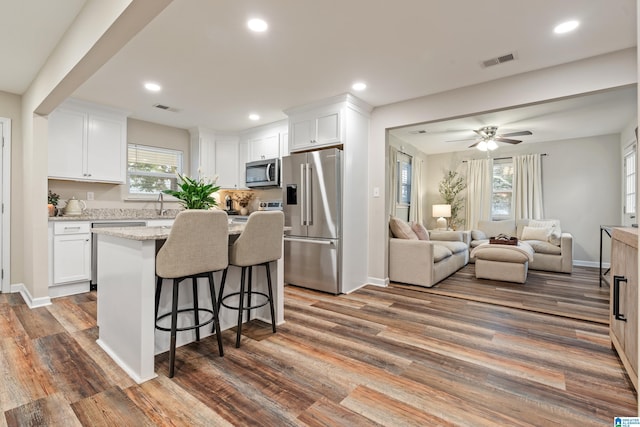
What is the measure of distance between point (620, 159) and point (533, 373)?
5732 millimetres

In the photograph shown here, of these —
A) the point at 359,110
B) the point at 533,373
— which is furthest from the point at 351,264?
the point at 533,373

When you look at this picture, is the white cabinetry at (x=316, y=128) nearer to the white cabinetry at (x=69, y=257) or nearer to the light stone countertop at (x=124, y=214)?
the light stone countertop at (x=124, y=214)

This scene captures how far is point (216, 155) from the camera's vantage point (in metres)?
→ 5.57

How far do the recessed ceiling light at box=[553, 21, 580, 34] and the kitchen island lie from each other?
2.84 meters

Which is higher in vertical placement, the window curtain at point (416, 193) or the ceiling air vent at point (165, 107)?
the ceiling air vent at point (165, 107)

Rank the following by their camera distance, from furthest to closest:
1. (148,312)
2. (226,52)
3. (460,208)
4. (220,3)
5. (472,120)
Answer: (460,208)
(472,120)
(226,52)
(220,3)
(148,312)

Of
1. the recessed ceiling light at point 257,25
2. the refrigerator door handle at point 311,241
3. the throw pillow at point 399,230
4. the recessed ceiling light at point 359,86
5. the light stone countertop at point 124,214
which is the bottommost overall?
the refrigerator door handle at point 311,241

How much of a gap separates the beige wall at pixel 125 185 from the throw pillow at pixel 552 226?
21.1 feet

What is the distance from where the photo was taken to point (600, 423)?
5.08 ft

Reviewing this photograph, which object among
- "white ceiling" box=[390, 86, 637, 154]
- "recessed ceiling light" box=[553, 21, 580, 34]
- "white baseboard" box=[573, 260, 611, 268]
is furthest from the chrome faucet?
"white baseboard" box=[573, 260, 611, 268]

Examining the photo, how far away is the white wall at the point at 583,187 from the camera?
573cm

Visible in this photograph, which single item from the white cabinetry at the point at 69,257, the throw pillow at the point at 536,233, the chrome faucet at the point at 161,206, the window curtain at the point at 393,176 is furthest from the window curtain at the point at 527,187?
the white cabinetry at the point at 69,257

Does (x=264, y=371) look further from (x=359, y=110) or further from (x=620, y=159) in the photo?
(x=620, y=159)

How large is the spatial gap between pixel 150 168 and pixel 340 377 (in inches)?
181
